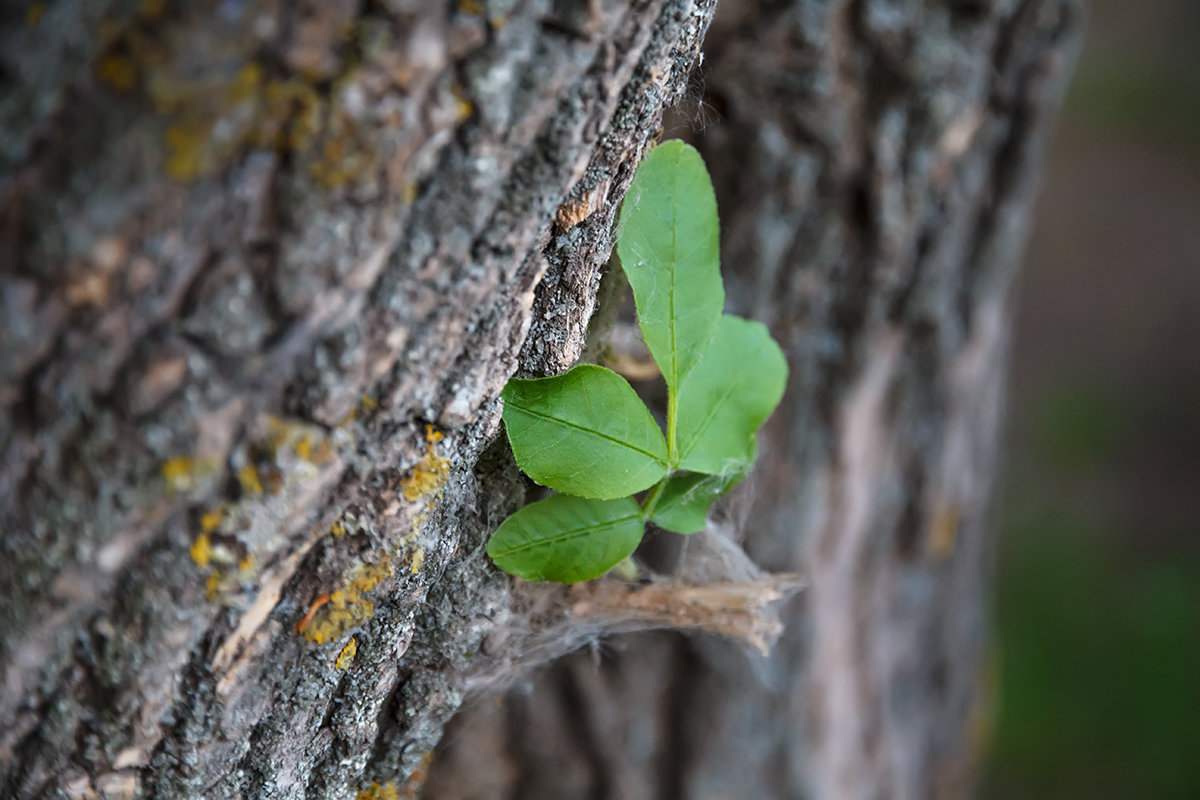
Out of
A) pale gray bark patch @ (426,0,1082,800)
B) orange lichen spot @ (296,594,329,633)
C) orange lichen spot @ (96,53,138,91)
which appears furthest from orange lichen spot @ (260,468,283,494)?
pale gray bark patch @ (426,0,1082,800)

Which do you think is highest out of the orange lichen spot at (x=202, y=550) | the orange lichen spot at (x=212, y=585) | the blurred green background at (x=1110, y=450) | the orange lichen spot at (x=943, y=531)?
the blurred green background at (x=1110, y=450)

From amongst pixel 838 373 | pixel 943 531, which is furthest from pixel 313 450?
pixel 943 531

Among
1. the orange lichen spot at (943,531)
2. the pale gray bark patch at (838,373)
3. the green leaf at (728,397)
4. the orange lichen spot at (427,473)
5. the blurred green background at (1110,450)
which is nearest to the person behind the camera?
the orange lichen spot at (427,473)

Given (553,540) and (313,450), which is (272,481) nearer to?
(313,450)

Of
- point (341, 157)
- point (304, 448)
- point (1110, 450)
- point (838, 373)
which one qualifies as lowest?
point (304, 448)

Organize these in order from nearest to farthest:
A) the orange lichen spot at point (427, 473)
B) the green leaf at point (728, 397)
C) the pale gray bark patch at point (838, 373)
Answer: the orange lichen spot at point (427, 473), the green leaf at point (728, 397), the pale gray bark patch at point (838, 373)

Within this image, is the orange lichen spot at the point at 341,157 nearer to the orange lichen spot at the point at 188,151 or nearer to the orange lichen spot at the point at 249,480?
the orange lichen spot at the point at 188,151

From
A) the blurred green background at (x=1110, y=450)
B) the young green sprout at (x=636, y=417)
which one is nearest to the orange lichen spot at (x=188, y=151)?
the young green sprout at (x=636, y=417)
